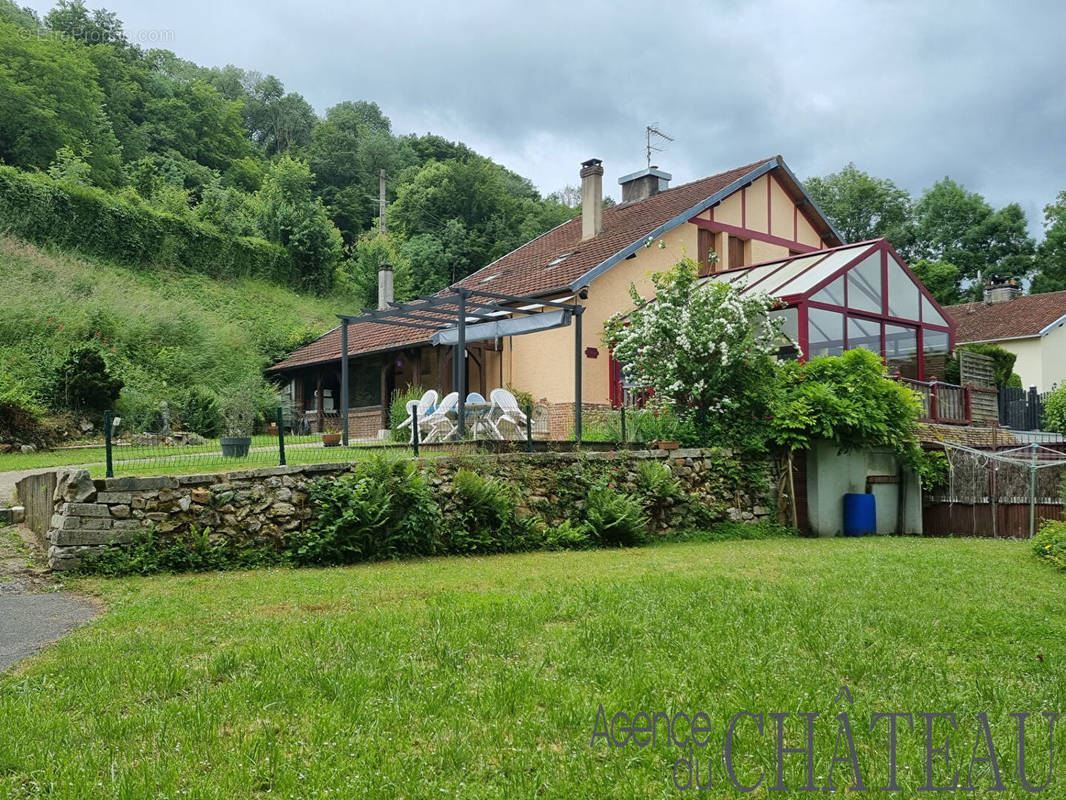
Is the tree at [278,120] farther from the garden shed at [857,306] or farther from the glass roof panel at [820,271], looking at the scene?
the glass roof panel at [820,271]

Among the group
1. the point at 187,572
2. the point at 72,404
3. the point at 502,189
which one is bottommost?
the point at 187,572

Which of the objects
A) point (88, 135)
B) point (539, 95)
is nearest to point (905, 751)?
point (539, 95)

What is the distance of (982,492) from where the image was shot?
46.2 feet

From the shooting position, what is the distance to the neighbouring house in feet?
59.2

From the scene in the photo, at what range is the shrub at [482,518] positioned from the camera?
10.6 meters

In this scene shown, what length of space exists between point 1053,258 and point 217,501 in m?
48.0

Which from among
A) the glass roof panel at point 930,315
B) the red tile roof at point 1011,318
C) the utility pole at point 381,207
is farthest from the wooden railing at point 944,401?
the utility pole at point 381,207

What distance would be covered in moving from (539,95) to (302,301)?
14965 millimetres

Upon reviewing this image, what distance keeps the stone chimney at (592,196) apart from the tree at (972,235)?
1264 inches

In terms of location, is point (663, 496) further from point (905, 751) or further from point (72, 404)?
point (72, 404)

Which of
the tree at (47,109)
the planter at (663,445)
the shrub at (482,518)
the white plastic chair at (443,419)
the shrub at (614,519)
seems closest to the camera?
the shrub at (482,518)

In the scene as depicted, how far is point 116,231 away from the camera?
31.5 meters

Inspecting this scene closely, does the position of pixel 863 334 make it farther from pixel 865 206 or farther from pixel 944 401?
pixel 865 206

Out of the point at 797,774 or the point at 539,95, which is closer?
the point at 797,774
